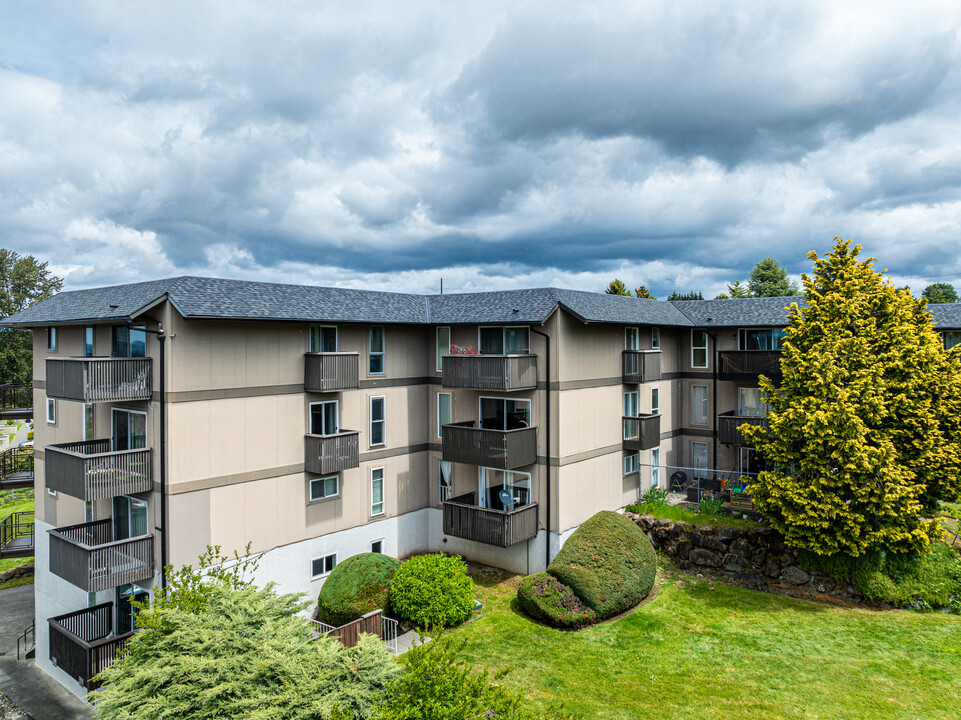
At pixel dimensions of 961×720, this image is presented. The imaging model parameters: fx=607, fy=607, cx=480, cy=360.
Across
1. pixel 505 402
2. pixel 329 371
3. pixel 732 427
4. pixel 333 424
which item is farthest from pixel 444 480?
pixel 732 427

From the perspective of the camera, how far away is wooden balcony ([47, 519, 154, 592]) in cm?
1727

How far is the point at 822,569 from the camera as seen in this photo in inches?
832

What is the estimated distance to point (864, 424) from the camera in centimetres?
1984

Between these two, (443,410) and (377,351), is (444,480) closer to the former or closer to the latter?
(443,410)

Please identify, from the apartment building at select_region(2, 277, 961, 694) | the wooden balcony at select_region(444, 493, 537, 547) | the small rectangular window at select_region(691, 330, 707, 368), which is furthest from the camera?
the small rectangular window at select_region(691, 330, 707, 368)

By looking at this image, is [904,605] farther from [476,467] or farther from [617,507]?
[476,467]

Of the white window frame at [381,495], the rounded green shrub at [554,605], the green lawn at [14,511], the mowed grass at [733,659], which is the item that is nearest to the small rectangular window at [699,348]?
the mowed grass at [733,659]

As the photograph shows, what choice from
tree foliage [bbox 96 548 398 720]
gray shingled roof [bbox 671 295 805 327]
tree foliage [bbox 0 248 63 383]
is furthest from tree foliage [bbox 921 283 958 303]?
tree foliage [bbox 0 248 63 383]

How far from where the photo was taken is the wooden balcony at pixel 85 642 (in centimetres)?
1742

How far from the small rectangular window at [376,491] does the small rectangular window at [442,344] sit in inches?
190

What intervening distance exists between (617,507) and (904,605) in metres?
10.1

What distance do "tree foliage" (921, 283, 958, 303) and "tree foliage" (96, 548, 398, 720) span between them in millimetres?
82645

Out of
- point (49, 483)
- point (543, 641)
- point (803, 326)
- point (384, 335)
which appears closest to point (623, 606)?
point (543, 641)

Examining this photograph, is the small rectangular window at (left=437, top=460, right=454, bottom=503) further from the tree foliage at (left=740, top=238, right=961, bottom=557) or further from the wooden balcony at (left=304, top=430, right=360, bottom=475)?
the tree foliage at (left=740, top=238, right=961, bottom=557)
